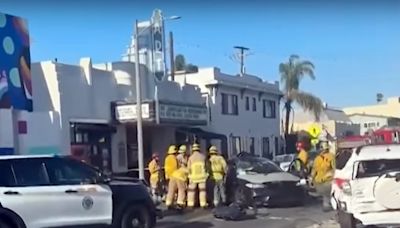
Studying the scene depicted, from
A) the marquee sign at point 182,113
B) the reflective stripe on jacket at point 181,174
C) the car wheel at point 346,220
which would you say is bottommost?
the car wheel at point 346,220

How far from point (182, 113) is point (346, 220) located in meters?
23.9

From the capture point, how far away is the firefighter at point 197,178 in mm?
18156

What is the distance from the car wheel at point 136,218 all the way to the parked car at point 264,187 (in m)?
5.39

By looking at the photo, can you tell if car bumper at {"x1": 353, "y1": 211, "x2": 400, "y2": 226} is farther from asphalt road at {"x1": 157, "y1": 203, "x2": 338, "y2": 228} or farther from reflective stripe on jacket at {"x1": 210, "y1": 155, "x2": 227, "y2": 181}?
reflective stripe on jacket at {"x1": 210, "y1": 155, "x2": 227, "y2": 181}

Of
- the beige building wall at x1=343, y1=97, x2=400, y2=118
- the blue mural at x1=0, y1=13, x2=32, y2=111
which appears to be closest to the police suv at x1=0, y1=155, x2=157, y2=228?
the blue mural at x1=0, y1=13, x2=32, y2=111

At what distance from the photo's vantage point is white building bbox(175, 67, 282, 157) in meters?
42.4

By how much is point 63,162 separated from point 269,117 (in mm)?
38360

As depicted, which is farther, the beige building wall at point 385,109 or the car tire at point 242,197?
the beige building wall at point 385,109

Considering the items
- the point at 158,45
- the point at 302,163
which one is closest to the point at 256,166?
the point at 302,163

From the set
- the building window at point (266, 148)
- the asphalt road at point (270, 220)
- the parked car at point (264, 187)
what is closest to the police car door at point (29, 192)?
the asphalt road at point (270, 220)

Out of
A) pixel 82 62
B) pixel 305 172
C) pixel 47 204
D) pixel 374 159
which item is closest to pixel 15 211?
pixel 47 204

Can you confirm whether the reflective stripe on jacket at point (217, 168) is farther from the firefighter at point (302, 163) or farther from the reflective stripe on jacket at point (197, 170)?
the firefighter at point (302, 163)

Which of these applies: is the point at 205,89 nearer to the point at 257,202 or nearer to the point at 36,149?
the point at 36,149

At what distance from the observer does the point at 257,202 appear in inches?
739
